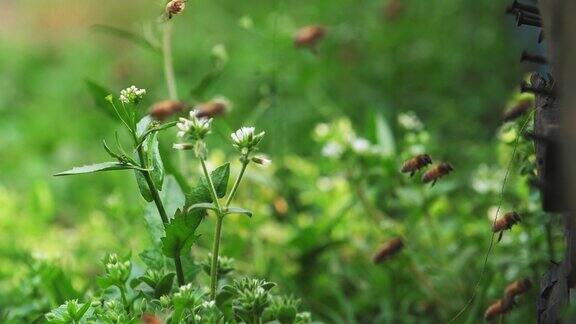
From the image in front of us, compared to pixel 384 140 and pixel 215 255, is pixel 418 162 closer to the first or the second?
pixel 215 255

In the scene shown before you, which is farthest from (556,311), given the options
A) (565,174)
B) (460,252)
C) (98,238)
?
(98,238)

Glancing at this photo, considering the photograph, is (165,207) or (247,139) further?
(165,207)

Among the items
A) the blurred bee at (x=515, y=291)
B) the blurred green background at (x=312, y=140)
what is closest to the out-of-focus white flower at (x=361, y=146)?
the blurred green background at (x=312, y=140)

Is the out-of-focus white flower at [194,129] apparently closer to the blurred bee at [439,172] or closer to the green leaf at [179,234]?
the green leaf at [179,234]

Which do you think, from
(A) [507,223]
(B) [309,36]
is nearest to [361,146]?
(B) [309,36]

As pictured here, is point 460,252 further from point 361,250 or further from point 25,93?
point 25,93

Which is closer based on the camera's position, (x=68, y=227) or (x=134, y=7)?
(x=68, y=227)
